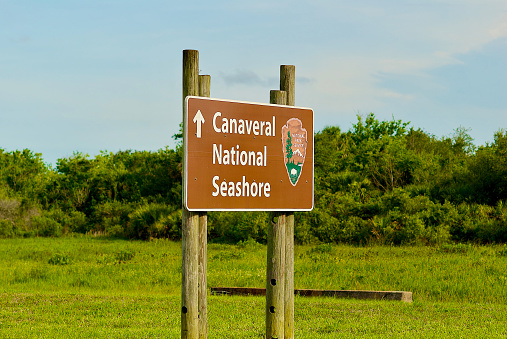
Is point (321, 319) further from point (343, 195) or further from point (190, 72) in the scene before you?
point (343, 195)

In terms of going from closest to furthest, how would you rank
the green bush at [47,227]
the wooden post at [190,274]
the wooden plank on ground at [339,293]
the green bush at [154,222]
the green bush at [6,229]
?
1. the wooden post at [190,274]
2. the wooden plank on ground at [339,293]
3. the green bush at [154,222]
4. the green bush at [6,229]
5. the green bush at [47,227]

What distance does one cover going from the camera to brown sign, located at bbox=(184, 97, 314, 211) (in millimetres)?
6406

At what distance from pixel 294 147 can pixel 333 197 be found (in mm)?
24332

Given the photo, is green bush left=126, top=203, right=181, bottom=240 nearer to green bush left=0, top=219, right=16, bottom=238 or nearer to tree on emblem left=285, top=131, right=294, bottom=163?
green bush left=0, top=219, right=16, bottom=238

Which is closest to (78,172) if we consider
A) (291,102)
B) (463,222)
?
(463,222)

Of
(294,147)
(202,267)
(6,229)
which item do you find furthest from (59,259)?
(202,267)

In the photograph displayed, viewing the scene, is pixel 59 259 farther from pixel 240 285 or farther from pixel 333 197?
pixel 333 197

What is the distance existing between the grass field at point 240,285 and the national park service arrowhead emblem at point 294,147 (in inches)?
134

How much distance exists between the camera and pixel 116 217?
38125 millimetres

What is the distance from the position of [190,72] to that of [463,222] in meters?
22.9

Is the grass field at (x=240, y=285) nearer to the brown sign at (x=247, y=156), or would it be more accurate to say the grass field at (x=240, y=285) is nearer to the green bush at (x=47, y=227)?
the brown sign at (x=247, y=156)

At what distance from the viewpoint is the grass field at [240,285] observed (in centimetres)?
1057

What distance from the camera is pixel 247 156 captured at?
22.3 ft

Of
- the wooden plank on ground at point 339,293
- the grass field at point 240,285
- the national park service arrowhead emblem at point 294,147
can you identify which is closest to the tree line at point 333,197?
the grass field at point 240,285
